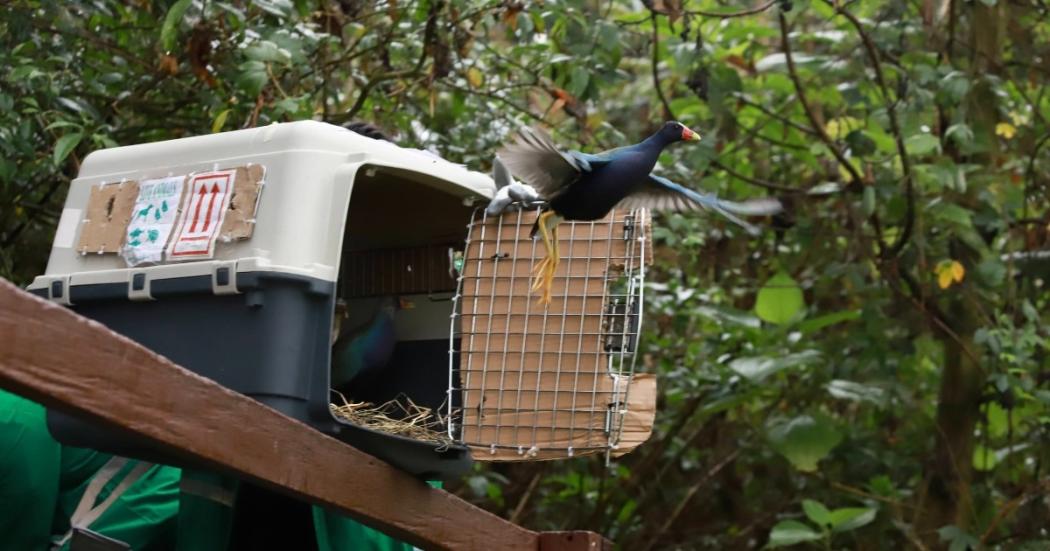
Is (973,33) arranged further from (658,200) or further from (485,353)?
(485,353)

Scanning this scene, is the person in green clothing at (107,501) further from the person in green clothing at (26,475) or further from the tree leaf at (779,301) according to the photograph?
the tree leaf at (779,301)

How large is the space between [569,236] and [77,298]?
800 mm

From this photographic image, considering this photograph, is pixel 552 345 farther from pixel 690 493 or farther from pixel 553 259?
pixel 690 493

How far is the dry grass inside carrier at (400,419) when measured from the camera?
2230 millimetres

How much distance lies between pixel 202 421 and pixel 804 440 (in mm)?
2669

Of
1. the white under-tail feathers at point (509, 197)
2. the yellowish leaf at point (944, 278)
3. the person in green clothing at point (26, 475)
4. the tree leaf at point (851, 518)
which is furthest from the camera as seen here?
the tree leaf at point (851, 518)

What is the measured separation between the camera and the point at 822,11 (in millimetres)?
4113

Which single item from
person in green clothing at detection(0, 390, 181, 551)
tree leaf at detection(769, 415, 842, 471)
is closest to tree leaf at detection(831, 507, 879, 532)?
tree leaf at detection(769, 415, 842, 471)

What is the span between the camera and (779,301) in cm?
434

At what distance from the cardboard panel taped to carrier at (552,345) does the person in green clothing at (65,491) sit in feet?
2.10

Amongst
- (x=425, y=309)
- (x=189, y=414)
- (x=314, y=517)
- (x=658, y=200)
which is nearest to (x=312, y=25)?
(x=425, y=309)

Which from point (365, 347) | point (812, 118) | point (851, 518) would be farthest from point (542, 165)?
point (851, 518)

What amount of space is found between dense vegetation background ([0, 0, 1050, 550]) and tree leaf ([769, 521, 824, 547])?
15 millimetres

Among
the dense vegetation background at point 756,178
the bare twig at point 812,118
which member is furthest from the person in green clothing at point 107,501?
the bare twig at point 812,118
